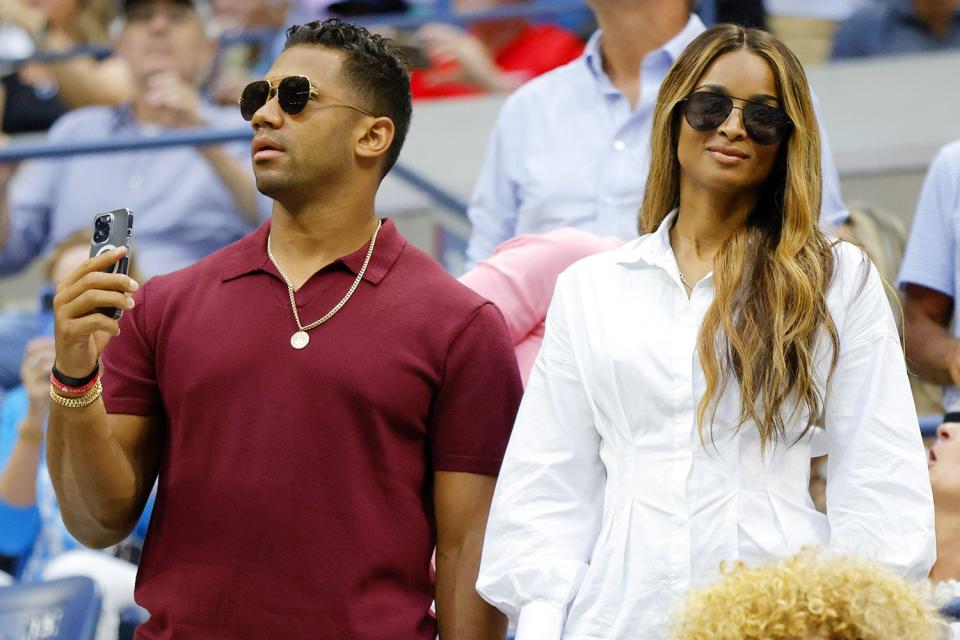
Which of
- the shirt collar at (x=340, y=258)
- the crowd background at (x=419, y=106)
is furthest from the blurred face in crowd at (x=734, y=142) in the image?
the crowd background at (x=419, y=106)

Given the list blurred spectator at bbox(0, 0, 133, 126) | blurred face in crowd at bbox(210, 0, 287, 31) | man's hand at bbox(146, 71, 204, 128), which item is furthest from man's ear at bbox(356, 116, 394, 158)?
blurred face in crowd at bbox(210, 0, 287, 31)

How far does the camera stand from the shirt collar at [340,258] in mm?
2893

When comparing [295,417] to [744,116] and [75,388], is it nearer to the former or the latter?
[75,388]

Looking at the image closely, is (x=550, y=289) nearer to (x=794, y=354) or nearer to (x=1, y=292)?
(x=794, y=354)

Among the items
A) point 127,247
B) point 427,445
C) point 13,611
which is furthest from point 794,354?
point 13,611

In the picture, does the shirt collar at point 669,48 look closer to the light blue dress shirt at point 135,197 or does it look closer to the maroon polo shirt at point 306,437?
the maroon polo shirt at point 306,437

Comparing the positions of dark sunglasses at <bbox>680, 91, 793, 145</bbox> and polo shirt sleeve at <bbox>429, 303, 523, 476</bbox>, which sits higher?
dark sunglasses at <bbox>680, 91, 793, 145</bbox>

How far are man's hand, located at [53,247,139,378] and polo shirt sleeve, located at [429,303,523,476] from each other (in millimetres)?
570

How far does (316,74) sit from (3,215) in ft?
12.8

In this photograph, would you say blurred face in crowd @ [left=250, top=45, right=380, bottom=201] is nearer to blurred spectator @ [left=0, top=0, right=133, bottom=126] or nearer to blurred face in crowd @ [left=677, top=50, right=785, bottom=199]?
blurred face in crowd @ [left=677, top=50, right=785, bottom=199]

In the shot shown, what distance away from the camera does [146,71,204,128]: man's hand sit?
20.1 ft

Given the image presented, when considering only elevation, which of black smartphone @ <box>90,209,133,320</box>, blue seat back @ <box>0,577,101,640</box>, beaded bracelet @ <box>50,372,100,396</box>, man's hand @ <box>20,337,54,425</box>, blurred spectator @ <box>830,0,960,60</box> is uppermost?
black smartphone @ <box>90,209,133,320</box>

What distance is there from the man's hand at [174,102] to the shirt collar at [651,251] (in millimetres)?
3624

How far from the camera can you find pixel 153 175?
245 inches
